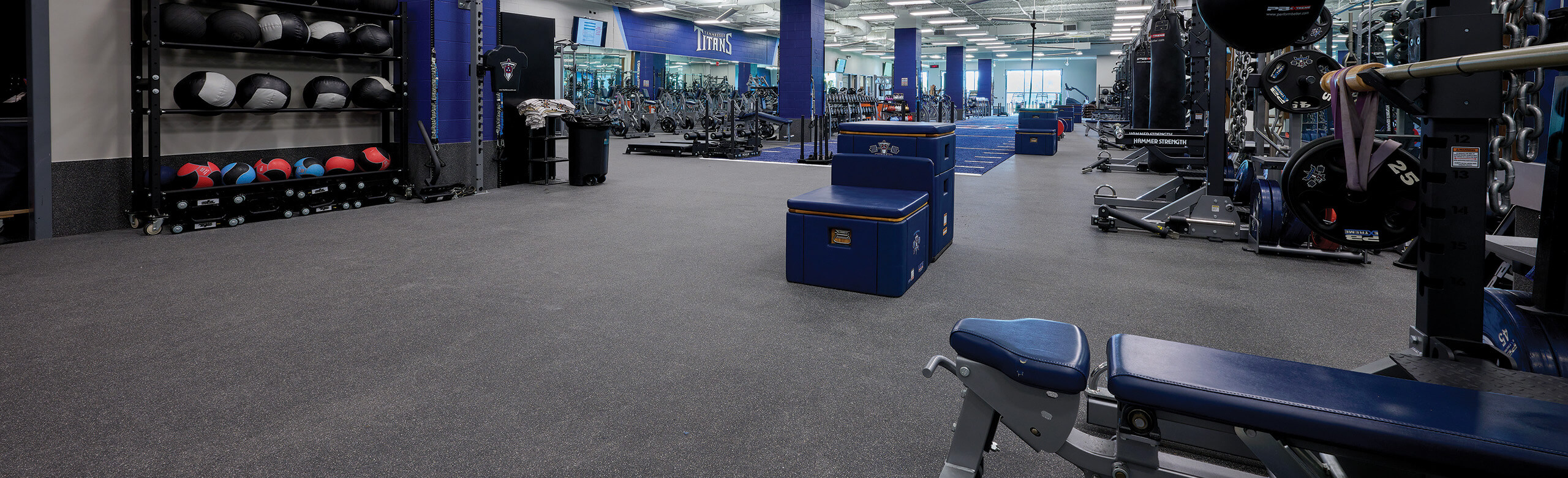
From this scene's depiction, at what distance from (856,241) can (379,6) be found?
4.47 meters

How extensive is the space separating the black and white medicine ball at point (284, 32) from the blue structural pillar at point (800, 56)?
26.8 ft

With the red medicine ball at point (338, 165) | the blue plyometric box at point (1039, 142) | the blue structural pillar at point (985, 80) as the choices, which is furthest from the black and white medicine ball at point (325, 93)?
the blue structural pillar at point (985, 80)

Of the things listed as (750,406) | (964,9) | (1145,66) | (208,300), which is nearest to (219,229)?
(208,300)

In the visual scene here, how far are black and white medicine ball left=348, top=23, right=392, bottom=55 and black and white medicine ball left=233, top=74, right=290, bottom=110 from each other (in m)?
0.61

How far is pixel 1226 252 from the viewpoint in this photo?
4383 mm

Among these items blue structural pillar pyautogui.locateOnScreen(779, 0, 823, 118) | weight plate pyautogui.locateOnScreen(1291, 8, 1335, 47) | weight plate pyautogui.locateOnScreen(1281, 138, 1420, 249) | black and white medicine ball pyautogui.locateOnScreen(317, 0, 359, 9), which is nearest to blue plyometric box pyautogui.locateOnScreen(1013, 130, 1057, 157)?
blue structural pillar pyautogui.locateOnScreen(779, 0, 823, 118)

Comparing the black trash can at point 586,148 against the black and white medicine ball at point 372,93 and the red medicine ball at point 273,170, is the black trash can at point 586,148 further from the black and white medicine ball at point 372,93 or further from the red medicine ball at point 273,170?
the red medicine ball at point 273,170

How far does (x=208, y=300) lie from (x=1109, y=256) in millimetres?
4189

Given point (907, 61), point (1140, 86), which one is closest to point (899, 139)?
point (1140, 86)

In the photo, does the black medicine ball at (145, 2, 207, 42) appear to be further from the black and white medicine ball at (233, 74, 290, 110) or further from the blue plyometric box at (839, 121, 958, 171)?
the blue plyometric box at (839, 121, 958, 171)

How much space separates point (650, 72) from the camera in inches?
705

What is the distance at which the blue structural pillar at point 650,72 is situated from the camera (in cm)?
1758

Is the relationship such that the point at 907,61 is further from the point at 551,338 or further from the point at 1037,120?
the point at 551,338

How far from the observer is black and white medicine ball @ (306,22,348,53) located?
17.9ft
